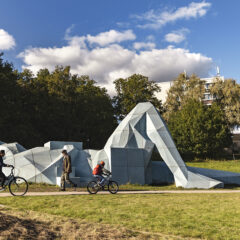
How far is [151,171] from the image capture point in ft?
Result: 70.1

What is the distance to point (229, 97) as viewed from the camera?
53.0 meters

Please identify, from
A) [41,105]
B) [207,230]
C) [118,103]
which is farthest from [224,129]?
[207,230]

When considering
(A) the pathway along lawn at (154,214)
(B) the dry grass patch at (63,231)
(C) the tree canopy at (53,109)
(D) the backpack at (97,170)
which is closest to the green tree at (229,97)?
(C) the tree canopy at (53,109)

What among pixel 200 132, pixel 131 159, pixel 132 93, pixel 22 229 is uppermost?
pixel 132 93

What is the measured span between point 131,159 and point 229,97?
38460 mm

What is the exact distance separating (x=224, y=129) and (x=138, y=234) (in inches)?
1687

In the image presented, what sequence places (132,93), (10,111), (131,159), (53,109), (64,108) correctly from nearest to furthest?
(131,159)
(10,111)
(53,109)
(64,108)
(132,93)

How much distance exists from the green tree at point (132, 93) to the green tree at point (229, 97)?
10.8 meters

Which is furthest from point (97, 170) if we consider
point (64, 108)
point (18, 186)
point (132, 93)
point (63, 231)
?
point (132, 93)

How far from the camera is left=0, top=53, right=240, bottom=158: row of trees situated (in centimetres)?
3862

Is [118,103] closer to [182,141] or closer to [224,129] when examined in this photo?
[182,141]

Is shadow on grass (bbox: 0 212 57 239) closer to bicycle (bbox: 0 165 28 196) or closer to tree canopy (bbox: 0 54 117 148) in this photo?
bicycle (bbox: 0 165 28 196)

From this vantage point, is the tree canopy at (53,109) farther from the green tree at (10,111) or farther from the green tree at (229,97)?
the green tree at (229,97)

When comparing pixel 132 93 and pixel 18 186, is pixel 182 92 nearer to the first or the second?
pixel 132 93
